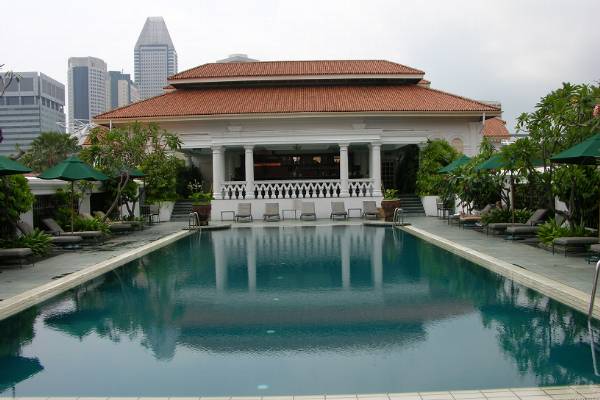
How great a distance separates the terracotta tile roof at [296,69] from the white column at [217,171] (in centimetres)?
614

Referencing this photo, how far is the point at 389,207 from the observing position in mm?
22422

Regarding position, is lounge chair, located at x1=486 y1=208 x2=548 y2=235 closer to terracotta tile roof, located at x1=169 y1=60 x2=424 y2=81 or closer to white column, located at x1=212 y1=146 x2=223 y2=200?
white column, located at x1=212 y1=146 x2=223 y2=200

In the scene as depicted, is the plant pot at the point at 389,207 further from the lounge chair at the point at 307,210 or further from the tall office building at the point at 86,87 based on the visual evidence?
the tall office building at the point at 86,87

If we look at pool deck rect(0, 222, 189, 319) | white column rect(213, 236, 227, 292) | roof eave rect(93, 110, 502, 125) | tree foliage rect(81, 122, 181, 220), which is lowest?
white column rect(213, 236, 227, 292)

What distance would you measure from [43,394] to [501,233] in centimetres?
1451

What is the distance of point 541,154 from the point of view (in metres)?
14.2

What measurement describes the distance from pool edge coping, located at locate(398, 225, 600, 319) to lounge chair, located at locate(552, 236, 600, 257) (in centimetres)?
158

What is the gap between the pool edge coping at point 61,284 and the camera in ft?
26.2

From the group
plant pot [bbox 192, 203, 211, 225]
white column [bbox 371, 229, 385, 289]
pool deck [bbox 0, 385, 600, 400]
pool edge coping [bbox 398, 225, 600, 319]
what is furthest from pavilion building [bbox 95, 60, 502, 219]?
pool deck [bbox 0, 385, 600, 400]

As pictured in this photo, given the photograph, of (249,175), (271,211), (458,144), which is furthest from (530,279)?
(458,144)

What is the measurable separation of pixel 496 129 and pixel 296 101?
67.8 ft

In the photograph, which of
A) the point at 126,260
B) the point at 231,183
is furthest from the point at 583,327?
the point at 231,183

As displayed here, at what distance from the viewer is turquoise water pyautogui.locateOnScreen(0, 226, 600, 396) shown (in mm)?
5176

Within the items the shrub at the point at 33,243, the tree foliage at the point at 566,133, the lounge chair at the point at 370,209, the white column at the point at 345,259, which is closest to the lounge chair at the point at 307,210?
the lounge chair at the point at 370,209
